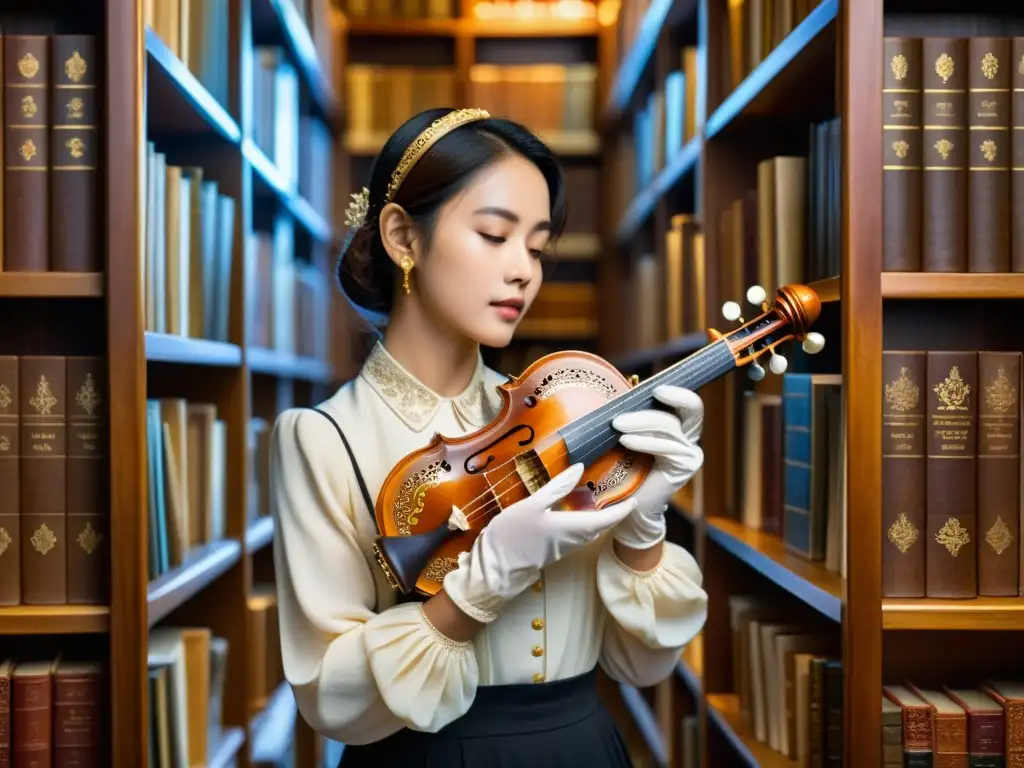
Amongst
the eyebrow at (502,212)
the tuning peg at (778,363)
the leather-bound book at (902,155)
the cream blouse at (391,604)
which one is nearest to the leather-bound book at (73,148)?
the cream blouse at (391,604)

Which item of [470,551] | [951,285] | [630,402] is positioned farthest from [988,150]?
[470,551]

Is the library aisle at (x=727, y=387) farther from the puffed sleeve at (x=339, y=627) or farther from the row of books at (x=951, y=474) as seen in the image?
the puffed sleeve at (x=339, y=627)

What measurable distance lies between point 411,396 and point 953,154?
741mm

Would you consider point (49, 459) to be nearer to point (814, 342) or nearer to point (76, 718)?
point (76, 718)

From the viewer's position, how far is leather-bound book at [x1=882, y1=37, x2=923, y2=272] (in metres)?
1.32

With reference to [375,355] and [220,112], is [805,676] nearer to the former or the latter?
[375,355]

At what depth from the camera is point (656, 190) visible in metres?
2.90

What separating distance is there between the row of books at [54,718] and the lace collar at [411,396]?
573mm

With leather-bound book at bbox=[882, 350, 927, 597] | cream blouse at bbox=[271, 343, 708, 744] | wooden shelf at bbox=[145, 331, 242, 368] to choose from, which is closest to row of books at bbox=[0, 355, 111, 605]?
wooden shelf at bbox=[145, 331, 242, 368]

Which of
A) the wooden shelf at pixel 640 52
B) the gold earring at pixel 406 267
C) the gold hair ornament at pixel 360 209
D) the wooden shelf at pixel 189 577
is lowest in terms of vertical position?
the wooden shelf at pixel 189 577

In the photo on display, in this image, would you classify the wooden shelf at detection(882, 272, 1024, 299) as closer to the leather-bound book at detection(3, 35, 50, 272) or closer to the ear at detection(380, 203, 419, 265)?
the ear at detection(380, 203, 419, 265)

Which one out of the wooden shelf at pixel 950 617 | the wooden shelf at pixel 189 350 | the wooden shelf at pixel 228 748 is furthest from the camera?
the wooden shelf at pixel 228 748

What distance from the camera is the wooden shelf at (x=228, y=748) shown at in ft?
6.89

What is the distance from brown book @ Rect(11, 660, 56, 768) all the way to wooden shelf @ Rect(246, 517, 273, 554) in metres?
0.89
